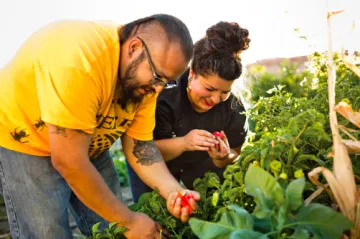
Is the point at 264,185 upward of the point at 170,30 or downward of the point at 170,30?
downward

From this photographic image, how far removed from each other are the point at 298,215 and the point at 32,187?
1.48 m

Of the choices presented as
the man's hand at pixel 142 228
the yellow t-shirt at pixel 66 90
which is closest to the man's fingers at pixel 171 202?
the man's hand at pixel 142 228

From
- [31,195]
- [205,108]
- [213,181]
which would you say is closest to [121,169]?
[205,108]

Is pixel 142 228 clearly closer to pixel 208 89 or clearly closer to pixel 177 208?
pixel 177 208

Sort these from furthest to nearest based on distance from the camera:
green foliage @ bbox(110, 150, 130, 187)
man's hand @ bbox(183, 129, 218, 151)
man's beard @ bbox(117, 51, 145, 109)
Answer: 1. green foliage @ bbox(110, 150, 130, 187)
2. man's hand @ bbox(183, 129, 218, 151)
3. man's beard @ bbox(117, 51, 145, 109)

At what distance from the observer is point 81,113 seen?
5.84 ft

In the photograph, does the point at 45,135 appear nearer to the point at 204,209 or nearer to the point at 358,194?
the point at 204,209

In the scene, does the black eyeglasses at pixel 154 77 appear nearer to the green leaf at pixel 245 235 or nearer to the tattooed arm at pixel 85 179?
the tattooed arm at pixel 85 179

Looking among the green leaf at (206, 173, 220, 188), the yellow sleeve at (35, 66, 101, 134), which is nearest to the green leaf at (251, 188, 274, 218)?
the green leaf at (206, 173, 220, 188)

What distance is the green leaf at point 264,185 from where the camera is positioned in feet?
3.82

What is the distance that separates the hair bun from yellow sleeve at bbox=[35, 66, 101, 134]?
1.25m

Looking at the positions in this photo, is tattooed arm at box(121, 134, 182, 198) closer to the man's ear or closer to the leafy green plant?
the man's ear

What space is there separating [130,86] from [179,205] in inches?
21.6

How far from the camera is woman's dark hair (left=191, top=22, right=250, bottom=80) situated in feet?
9.13
